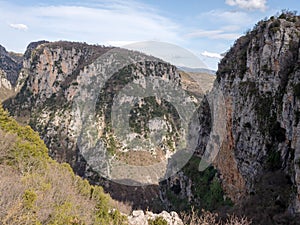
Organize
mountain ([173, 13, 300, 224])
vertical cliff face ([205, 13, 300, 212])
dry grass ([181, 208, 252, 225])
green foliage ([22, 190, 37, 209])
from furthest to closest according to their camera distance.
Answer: vertical cliff face ([205, 13, 300, 212]) → mountain ([173, 13, 300, 224]) → dry grass ([181, 208, 252, 225]) → green foliage ([22, 190, 37, 209])

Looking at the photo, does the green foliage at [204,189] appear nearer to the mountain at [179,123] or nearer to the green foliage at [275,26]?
the mountain at [179,123]

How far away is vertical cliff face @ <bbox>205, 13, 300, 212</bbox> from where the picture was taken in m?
22.9

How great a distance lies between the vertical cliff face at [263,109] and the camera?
2291 cm

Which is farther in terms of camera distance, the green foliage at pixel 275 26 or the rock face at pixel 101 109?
the rock face at pixel 101 109

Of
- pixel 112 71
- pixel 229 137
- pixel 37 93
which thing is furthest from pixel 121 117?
pixel 229 137

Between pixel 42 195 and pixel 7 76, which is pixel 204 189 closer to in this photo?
pixel 42 195

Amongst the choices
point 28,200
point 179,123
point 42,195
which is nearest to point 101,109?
point 179,123

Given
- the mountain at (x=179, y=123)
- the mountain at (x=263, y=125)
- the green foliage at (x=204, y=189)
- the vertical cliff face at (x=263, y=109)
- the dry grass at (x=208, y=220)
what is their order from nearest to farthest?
the dry grass at (x=208, y=220)
the mountain at (x=263, y=125)
the vertical cliff face at (x=263, y=109)
the mountain at (x=179, y=123)
the green foliage at (x=204, y=189)

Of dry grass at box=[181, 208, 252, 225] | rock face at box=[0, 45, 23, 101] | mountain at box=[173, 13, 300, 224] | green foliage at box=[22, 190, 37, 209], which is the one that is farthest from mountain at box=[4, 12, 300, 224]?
rock face at box=[0, 45, 23, 101]

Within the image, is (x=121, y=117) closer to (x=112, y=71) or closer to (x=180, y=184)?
(x=112, y=71)

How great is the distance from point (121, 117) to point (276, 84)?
7440 cm

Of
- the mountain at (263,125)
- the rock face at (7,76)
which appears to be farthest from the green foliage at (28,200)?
the rock face at (7,76)

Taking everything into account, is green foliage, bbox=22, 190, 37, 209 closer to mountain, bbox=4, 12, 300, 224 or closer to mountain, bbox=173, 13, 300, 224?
mountain, bbox=4, 12, 300, 224

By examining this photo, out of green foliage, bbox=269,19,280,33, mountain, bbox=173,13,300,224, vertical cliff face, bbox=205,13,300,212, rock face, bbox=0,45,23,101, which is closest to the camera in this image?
mountain, bbox=173,13,300,224
